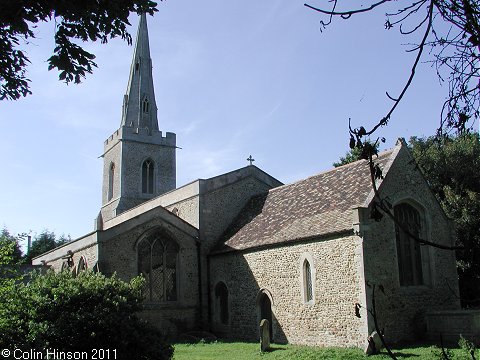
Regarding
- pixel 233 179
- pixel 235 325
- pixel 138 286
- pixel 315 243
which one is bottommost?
pixel 235 325

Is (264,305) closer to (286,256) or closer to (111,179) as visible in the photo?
(286,256)

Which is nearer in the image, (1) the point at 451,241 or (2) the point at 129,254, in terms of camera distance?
(1) the point at 451,241

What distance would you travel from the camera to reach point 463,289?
23469mm

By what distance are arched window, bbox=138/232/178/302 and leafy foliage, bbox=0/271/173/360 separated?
32.7 feet

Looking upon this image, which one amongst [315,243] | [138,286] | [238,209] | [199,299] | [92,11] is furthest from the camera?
[238,209]

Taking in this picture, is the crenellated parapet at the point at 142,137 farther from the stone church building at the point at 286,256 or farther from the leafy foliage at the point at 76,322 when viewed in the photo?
the leafy foliage at the point at 76,322

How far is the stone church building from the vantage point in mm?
15938

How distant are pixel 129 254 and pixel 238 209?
21.2 ft

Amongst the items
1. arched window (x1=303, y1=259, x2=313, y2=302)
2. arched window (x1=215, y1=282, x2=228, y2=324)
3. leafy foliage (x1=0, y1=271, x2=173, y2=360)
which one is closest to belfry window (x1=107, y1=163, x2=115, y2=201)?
arched window (x1=215, y1=282, x2=228, y2=324)

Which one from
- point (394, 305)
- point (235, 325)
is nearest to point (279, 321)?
point (235, 325)

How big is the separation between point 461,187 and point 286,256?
40.6 feet

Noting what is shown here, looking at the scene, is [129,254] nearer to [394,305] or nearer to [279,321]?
[279,321]

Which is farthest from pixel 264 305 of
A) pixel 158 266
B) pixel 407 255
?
pixel 407 255

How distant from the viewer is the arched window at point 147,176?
38.4m
